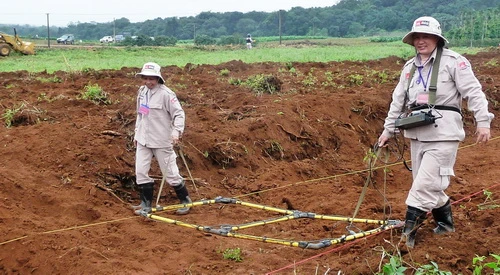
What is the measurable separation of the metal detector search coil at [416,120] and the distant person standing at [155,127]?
278cm

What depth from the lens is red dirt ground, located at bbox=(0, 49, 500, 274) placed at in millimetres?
5914

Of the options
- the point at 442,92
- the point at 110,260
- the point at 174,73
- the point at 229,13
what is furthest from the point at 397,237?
the point at 229,13

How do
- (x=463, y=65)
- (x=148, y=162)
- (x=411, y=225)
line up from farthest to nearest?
(x=148, y=162) < (x=411, y=225) < (x=463, y=65)

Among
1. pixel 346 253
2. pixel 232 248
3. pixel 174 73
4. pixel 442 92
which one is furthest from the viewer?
pixel 174 73

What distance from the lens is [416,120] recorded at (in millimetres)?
5570

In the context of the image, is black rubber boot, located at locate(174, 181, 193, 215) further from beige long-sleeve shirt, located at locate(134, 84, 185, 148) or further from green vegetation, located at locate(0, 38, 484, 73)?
green vegetation, located at locate(0, 38, 484, 73)

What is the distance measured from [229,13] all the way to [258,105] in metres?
90.5

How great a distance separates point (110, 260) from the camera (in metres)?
5.96

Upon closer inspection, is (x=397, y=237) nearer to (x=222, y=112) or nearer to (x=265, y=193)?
Result: (x=265, y=193)

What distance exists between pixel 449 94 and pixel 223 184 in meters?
4.31

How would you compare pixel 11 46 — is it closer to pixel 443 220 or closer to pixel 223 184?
pixel 223 184

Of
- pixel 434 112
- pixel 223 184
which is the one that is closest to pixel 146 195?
pixel 223 184

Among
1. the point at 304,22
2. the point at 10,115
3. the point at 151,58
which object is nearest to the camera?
the point at 10,115

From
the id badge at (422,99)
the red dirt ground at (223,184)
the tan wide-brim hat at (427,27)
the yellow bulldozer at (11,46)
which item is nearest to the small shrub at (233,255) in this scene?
the red dirt ground at (223,184)
